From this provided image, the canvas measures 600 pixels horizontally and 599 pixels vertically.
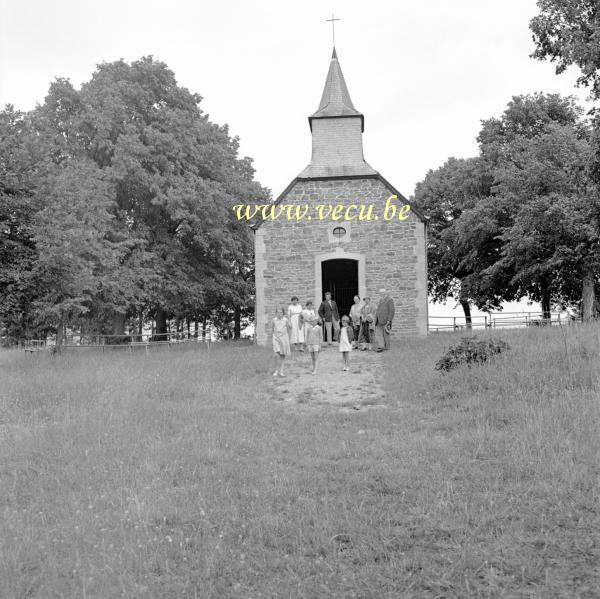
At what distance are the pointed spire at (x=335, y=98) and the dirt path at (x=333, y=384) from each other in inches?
368

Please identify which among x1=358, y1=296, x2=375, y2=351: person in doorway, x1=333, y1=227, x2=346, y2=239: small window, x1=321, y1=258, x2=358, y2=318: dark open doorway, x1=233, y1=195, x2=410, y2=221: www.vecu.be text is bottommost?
x1=358, y1=296, x2=375, y2=351: person in doorway

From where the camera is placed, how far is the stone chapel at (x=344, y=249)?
739 inches

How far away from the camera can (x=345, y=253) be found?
1892 cm

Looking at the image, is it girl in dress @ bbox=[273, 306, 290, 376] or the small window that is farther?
the small window

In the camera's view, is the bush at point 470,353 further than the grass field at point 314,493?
Yes

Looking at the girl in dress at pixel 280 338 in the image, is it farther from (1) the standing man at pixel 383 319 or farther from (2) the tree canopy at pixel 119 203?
(2) the tree canopy at pixel 119 203

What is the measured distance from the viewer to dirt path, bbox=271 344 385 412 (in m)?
9.64

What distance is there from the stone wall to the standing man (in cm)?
331

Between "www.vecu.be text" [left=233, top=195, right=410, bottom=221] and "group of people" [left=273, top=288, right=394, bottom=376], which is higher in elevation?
"www.vecu.be text" [left=233, top=195, right=410, bottom=221]

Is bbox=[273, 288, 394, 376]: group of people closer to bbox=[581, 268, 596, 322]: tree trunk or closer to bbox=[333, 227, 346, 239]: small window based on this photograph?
bbox=[333, 227, 346, 239]: small window

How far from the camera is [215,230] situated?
22750 millimetres

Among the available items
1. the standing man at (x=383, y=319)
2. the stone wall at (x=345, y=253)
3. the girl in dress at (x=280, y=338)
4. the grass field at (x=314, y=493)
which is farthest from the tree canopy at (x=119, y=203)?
the standing man at (x=383, y=319)

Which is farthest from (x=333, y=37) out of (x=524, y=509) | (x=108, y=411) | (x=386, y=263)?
(x=524, y=509)

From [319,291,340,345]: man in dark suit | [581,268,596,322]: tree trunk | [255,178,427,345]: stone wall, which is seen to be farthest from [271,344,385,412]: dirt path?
[581,268,596,322]: tree trunk
